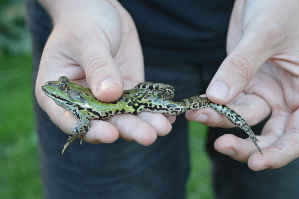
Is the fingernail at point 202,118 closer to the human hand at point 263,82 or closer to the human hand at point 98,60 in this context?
the human hand at point 263,82

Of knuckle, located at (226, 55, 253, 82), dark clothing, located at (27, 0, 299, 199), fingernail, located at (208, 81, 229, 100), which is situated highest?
knuckle, located at (226, 55, 253, 82)

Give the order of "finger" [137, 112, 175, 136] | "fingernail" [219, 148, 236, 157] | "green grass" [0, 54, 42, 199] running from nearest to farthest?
"finger" [137, 112, 175, 136] < "fingernail" [219, 148, 236, 157] < "green grass" [0, 54, 42, 199]

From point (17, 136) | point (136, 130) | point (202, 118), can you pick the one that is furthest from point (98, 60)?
point (17, 136)

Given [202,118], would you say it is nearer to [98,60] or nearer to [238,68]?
[238,68]

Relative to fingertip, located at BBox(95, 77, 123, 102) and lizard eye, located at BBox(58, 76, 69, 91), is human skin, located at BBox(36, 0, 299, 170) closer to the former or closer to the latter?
fingertip, located at BBox(95, 77, 123, 102)

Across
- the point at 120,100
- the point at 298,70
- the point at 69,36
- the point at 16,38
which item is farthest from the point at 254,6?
the point at 16,38

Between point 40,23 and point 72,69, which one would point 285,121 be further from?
point 40,23

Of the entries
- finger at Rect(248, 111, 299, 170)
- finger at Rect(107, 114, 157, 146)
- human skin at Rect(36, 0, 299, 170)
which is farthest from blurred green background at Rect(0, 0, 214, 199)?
finger at Rect(248, 111, 299, 170)
